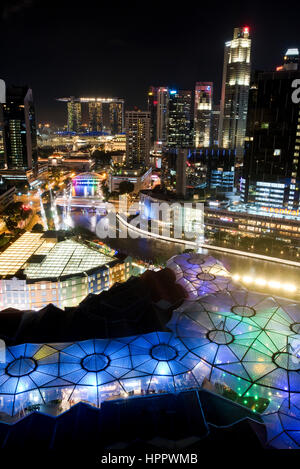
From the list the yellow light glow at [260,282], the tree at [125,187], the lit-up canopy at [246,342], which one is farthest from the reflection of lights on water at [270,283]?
the tree at [125,187]

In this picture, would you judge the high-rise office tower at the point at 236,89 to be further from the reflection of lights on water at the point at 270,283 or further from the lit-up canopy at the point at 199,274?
the lit-up canopy at the point at 199,274

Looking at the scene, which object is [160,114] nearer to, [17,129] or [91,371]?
[17,129]

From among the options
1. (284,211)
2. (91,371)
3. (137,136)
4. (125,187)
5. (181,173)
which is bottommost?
(91,371)

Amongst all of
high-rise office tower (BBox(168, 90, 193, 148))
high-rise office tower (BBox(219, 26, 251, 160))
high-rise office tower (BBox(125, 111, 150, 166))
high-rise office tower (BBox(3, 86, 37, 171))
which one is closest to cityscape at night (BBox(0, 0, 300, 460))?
high-rise office tower (BBox(3, 86, 37, 171))

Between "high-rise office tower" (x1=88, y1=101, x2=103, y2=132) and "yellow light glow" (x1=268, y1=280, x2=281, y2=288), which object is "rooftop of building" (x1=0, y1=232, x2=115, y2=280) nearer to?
"yellow light glow" (x1=268, y1=280, x2=281, y2=288)

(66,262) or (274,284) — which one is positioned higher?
(66,262)

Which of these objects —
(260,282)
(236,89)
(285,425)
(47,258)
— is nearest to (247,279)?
(260,282)
